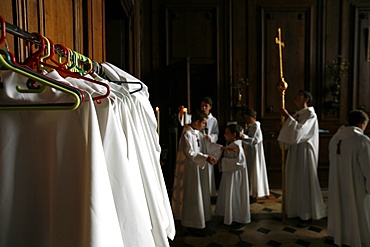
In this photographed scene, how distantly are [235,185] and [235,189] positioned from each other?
1.8 inches

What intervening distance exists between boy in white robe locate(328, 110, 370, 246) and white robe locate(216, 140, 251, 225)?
2.99 ft

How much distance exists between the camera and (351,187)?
2.88m

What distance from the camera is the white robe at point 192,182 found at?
310cm

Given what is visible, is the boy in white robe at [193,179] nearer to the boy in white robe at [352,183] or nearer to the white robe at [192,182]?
the white robe at [192,182]

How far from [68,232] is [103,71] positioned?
0.79 meters

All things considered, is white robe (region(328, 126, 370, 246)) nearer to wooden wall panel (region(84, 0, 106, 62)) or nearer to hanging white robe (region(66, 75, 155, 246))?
wooden wall panel (region(84, 0, 106, 62))

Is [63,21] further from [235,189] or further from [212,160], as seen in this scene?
[235,189]

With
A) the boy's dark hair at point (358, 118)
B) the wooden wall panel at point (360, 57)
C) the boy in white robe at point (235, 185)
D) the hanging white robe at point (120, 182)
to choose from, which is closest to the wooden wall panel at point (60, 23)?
the hanging white robe at point (120, 182)

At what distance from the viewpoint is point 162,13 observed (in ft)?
17.0

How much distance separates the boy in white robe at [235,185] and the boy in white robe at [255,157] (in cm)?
84

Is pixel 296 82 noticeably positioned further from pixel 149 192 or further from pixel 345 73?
pixel 149 192

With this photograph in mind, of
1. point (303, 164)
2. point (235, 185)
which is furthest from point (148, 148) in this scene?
point (303, 164)

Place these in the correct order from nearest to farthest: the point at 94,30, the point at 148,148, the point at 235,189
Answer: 1. the point at 148,148
2. the point at 94,30
3. the point at 235,189

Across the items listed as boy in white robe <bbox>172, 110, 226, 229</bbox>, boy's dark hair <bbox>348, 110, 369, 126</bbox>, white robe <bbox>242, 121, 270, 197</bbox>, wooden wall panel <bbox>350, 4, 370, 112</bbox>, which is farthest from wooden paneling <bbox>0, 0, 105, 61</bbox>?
wooden wall panel <bbox>350, 4, 370, 112</bbox>
